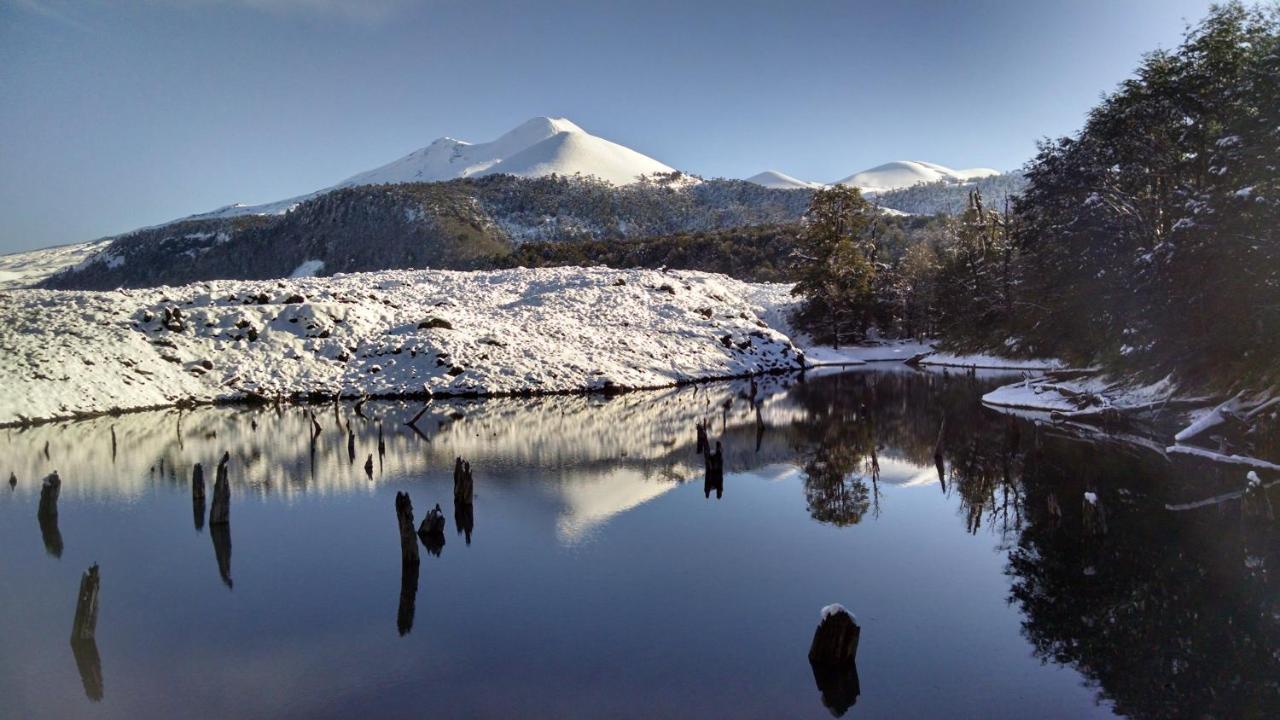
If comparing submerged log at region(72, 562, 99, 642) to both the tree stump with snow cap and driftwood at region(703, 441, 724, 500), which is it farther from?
driftwood at region(703, 441, 724, 500)

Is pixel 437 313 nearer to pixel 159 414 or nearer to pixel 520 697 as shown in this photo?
pixel 159 414

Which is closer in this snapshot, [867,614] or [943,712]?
[943,712]

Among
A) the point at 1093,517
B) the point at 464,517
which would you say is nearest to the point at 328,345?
the point at 464,517

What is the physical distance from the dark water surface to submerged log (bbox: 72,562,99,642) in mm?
255

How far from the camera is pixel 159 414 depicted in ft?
125

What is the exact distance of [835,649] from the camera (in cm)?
1002

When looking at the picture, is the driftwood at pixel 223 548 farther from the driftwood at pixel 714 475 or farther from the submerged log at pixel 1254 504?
the submerged log at pixel 1254 504

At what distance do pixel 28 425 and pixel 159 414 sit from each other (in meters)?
5.19

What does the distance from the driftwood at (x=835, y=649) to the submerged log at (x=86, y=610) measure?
1008 centimetres

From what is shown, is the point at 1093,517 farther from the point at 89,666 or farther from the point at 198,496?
the point at 198,496

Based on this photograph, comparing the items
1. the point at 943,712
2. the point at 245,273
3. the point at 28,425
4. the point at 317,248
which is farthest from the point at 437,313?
the point at 245,273

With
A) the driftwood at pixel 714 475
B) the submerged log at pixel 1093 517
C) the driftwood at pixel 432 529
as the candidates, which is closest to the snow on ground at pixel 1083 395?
the submerged log at pixel 1093 517

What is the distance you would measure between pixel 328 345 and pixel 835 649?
44555mm

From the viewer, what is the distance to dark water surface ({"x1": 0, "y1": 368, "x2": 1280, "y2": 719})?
9.41 m
